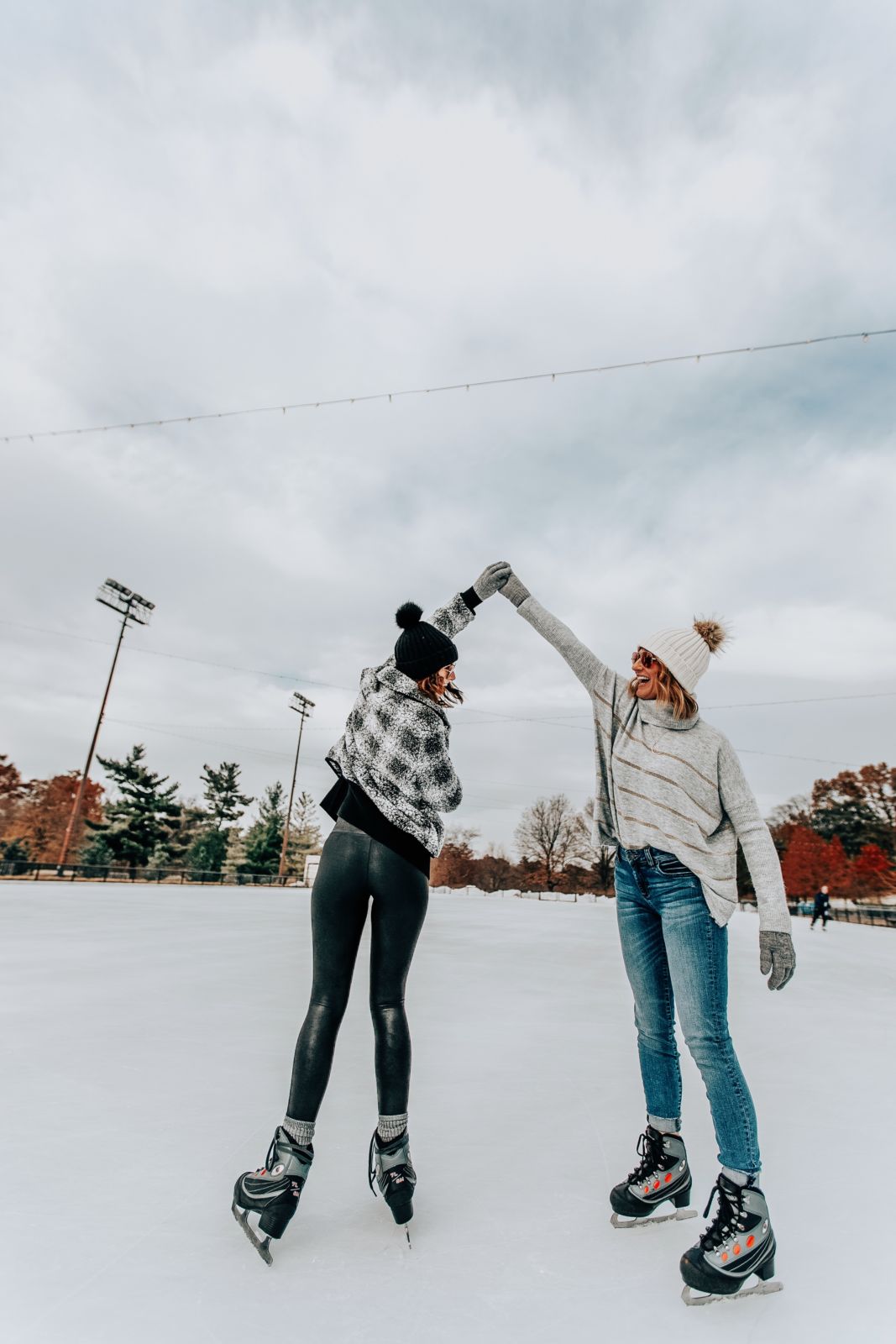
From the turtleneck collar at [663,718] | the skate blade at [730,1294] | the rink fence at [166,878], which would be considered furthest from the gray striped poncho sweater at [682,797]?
the rink fence at [166,878]

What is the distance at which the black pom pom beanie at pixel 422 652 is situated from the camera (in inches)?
69.9

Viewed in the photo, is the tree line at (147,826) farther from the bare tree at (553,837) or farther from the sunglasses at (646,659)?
the sunglasses at (646,659)

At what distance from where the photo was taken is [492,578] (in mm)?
1997

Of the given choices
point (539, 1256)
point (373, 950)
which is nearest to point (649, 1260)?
point (539, 1256)

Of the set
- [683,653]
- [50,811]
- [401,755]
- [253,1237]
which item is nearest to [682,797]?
[683,653]

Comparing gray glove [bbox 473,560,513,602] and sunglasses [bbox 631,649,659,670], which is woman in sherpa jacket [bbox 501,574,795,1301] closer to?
sunglasses [bbox 631,649,659,670]

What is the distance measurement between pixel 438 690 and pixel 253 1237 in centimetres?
118

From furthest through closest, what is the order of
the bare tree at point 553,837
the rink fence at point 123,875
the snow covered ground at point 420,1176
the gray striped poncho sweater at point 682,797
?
1. the bare tree at point 553,837
2. the rink fence at point 123,875
3. the gray striped poncho sweater at point 682,797
4. the snow covered ground at point 420,1176

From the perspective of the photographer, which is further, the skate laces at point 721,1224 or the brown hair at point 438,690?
the brown hair at point 438,690

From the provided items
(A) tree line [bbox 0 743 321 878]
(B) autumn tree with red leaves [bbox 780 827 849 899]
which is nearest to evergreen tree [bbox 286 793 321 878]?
(A) tree line [bbox 0 743 321 878]

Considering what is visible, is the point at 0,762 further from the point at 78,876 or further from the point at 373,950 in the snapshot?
the point at 373,950

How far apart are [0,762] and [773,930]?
49200 millimetres

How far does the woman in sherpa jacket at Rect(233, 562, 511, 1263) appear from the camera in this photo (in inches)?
60.5

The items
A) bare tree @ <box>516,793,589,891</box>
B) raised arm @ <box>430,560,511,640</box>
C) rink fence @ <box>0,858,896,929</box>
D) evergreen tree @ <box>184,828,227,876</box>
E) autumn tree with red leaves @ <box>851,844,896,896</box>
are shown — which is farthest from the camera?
bare tree @ <box>516,793,589,891</box>
